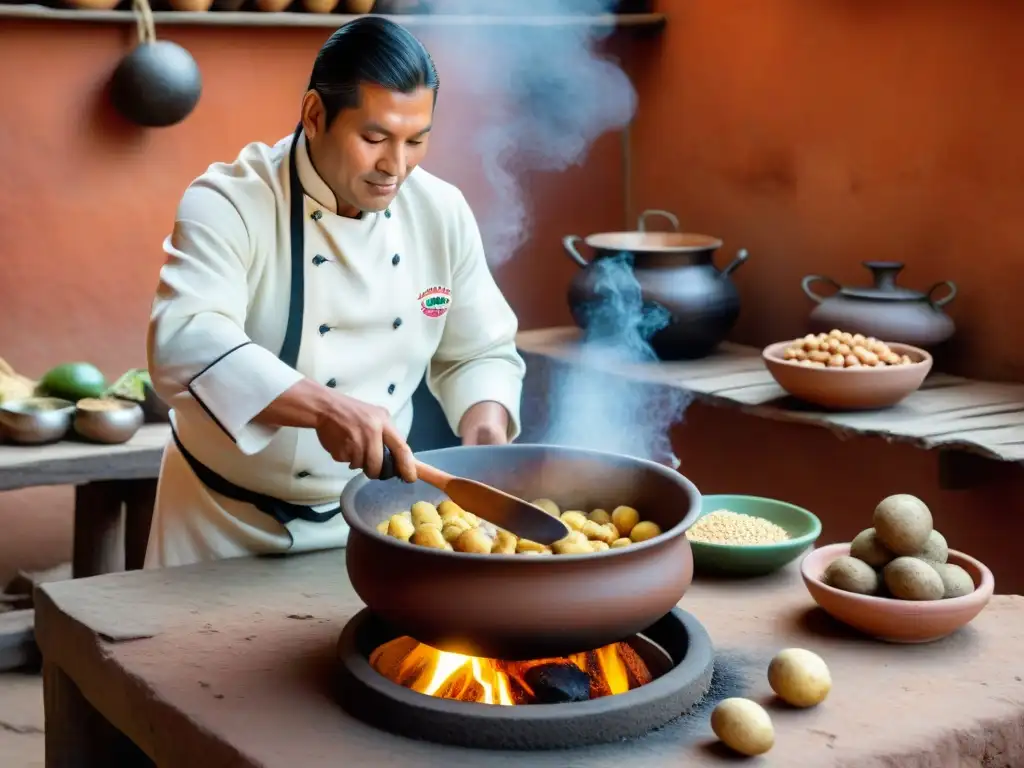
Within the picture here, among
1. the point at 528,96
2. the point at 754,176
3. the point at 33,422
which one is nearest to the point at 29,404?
the point at 33,422

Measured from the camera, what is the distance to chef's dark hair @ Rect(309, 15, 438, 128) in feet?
6.20

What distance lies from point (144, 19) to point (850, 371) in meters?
2.22

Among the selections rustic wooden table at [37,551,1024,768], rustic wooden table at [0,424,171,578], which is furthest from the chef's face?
rustic wooden table at [0,424,171,578]

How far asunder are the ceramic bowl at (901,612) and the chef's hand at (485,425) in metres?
0.63

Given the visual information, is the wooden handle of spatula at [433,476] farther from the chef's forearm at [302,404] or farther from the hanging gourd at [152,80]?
the hanging gourd at [152,80]

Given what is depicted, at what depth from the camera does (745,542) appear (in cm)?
206

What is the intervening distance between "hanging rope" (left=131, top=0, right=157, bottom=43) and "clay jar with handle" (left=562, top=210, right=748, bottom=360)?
1.40 meters

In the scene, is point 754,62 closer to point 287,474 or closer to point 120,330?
point 120,330

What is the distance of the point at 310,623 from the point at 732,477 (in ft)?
8.65

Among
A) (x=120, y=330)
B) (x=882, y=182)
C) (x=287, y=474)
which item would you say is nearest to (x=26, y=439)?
(x=120, y=330)

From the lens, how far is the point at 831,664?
1.72 metres

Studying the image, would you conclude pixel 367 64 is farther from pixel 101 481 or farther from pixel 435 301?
pixel 101 481

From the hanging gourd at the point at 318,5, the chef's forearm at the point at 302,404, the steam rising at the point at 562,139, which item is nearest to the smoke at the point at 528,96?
the steam rising at the point at 562,139

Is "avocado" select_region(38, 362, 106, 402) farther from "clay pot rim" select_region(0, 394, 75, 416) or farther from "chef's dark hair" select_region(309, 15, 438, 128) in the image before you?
"chef's dark hair" select_region(309, 15, 438, 128)
